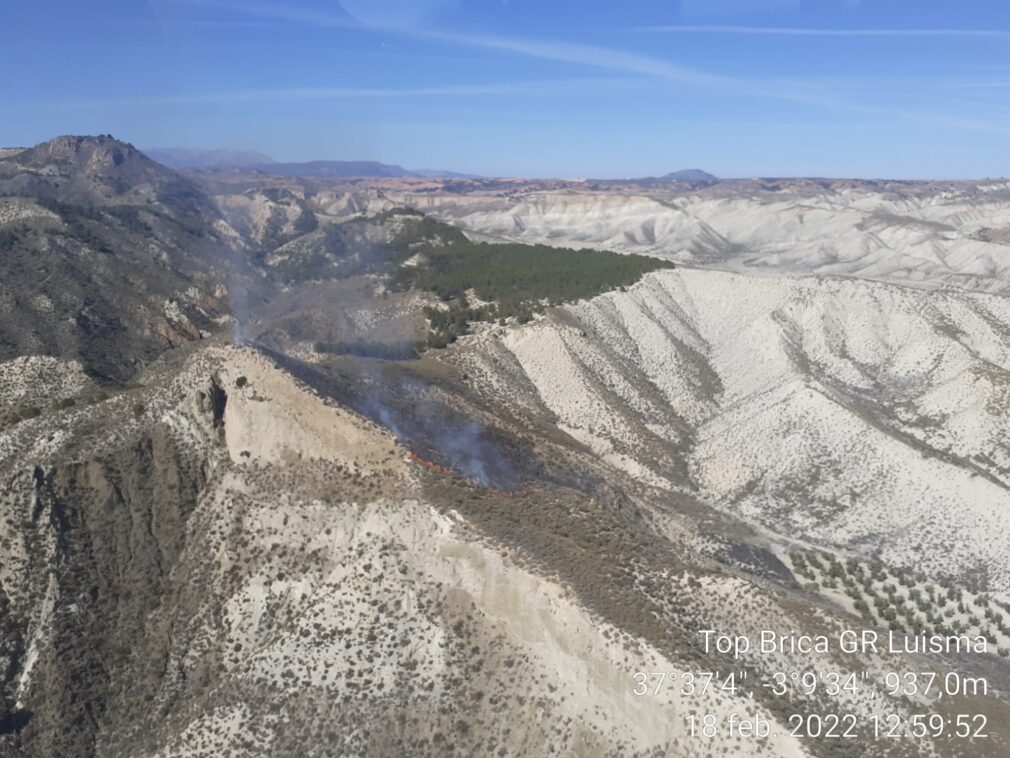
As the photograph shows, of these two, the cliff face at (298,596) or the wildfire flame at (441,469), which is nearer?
the cliff face at (298,596)

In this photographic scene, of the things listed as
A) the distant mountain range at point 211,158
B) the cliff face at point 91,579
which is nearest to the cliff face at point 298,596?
the cliff face at point 91,579

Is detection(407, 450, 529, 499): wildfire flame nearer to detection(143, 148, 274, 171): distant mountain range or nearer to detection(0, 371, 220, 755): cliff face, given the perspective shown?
detection(0, 371, 220, 755): cliff face

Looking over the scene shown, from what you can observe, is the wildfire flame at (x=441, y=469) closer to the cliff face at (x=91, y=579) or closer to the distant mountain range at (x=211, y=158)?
the cliff face at (x=91, y=579)

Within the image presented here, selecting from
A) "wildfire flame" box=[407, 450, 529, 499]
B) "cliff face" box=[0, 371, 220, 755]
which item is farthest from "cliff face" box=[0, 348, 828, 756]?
"wildfire flame" box=[407, 450, 529, 499]

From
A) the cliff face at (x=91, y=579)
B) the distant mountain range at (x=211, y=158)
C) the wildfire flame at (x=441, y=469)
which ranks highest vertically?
the distant mountain range at (x=211, y=158)

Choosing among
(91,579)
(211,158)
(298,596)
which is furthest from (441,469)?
(211,158)

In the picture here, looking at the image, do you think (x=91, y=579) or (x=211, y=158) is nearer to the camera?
(x=91, y=579)

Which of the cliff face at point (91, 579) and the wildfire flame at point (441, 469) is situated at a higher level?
the wildfire flame at point (441, 469)

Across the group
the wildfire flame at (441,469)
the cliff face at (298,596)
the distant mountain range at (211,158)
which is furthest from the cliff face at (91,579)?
the distant mountain range at (211,158)

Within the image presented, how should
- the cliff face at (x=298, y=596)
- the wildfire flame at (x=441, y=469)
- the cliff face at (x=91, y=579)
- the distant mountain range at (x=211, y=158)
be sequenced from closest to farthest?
1. the cliff face at (x=298, y=596)
2. the cliff face at (x=91, y=579)
3. the wildfire flame at (x=441, y=469)
4. the distant mountain range at (x=211, y=158)

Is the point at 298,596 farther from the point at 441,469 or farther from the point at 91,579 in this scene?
the point at 91,579

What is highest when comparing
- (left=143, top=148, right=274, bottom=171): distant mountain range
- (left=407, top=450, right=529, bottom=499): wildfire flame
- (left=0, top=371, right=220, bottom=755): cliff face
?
(left=143, top=148, right=274, bottom=171): distant mountain range

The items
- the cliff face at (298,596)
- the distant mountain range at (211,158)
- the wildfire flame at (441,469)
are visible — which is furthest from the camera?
the distant mountain range at (211,158)
